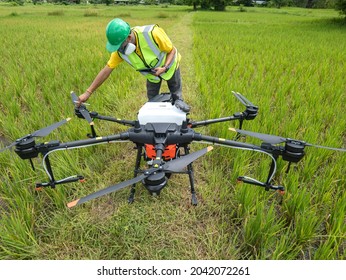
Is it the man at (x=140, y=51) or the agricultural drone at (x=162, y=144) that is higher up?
the man at (x=140, y=51)

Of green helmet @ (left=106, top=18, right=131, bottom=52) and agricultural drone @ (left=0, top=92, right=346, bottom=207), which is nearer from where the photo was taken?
agricultural drone @ (left=0, top=92, right=346, bottom=207)

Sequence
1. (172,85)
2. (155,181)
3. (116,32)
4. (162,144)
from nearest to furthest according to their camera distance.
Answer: (155,181), (162,144), (116,32), (172,85)

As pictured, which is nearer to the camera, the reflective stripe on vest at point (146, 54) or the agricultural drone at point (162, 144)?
the agricultural drone at point (162, 144)

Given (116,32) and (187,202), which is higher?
(116,32)

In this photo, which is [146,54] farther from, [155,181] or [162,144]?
[155,181]

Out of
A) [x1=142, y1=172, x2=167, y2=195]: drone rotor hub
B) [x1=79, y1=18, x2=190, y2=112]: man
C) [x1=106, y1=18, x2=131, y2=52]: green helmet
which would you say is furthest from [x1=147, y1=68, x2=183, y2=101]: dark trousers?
[x1=142, y1=172, x2=167, y2=195]: drone rotor hub

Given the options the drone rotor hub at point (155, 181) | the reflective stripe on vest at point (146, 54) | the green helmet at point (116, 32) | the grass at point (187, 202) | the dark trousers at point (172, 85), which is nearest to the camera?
the drone rotor hub at point (155, 181)

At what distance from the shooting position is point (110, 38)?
158 cm

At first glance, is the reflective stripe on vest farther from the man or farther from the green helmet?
the green helmet

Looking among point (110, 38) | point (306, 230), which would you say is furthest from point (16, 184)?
point (306, 230)

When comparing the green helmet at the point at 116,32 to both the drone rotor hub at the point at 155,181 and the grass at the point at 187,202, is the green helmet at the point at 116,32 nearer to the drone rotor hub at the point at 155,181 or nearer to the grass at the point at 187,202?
the grass at the point at 187,202

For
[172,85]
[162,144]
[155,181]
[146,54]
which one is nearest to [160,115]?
[162,144]

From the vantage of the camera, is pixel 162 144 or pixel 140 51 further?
pixel 140 51

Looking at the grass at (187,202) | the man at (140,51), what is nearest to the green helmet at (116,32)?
the man at (140,51)
